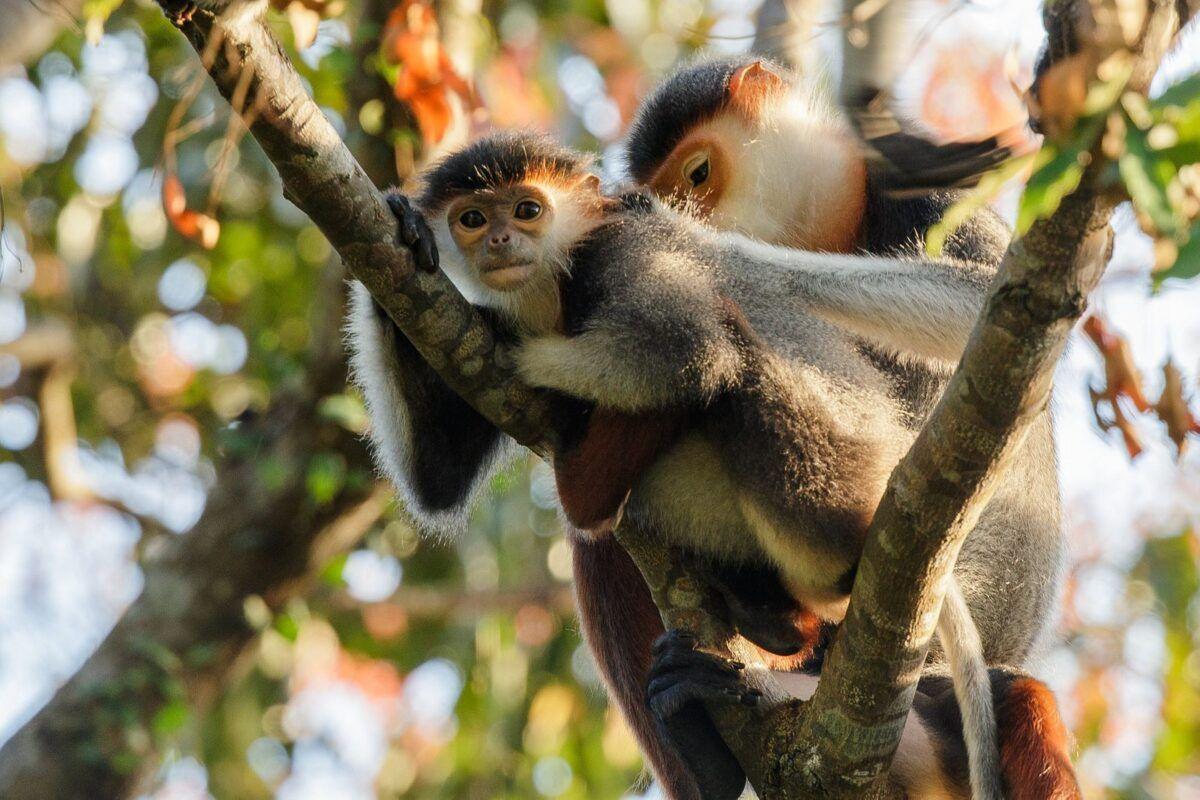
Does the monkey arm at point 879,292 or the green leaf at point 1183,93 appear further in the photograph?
the monkey arm at point 879,292

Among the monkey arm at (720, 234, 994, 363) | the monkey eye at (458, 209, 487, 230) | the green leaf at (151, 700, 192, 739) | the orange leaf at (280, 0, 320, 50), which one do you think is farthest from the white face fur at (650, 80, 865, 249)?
the green leaf at (151, 700, 192, 739)

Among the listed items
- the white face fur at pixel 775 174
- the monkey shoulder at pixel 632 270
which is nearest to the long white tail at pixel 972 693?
the monkey shoulder at pixel 632 270

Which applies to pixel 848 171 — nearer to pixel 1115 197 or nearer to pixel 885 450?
pixel 885 450

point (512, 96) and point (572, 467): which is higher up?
point (572, 467)

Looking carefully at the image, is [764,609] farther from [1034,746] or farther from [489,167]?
[489,167]

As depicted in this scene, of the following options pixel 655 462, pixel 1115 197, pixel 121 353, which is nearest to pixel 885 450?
pixel 655 462

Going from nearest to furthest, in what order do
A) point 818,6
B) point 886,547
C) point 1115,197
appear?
1. point 1115,197
2. point 886,547
3. point 818,6

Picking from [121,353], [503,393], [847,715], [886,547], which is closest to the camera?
[886,547]

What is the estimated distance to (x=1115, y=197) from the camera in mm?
2238

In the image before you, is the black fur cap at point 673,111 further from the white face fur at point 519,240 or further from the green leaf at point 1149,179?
the green leaf at point 1149,179

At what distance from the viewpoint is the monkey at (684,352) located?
3.56m

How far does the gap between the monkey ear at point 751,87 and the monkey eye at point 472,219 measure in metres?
1.19

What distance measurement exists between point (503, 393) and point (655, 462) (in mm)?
519

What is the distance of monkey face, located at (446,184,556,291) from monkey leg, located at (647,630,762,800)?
122 cm
